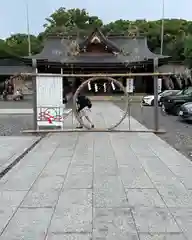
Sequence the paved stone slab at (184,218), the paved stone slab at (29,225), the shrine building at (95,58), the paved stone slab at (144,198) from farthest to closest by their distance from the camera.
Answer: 1. the shrine building at (95,58)
2. the paved stone slab at (144,198)
3. the paved stone slab at (184,218)
4. the paved stone slab at (29,225)

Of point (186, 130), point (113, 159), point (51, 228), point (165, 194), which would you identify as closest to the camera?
point (51, 228)

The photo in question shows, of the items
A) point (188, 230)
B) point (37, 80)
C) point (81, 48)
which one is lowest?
point (188, 230)

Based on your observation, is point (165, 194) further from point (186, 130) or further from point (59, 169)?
point (186, 130)

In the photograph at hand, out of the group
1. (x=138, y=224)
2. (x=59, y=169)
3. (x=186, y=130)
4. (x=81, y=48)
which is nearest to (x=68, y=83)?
(x=81, y=48)

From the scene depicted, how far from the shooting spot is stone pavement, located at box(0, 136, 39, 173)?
8930 millimetres

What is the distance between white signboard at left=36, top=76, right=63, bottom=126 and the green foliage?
125 feet

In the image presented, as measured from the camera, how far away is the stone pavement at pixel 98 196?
15.1 ft

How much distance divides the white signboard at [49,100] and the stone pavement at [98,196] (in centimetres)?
390

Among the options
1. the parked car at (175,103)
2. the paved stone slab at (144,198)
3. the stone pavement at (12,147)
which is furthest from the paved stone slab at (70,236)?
the parked car at (175,103)

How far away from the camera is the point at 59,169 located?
8.05 meters

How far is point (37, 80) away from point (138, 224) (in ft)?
32.5

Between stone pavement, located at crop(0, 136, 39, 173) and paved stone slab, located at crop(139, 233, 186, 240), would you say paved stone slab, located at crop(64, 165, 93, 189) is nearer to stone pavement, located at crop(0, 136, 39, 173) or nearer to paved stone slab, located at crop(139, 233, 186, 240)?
stone pavement, located at crop(0, 136, 39, 173)

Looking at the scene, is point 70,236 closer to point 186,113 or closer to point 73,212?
point 73,212

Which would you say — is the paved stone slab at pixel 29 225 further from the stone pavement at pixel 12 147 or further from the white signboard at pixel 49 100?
the white signboard at pixel 49 100
